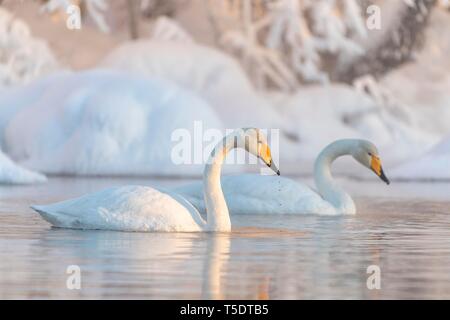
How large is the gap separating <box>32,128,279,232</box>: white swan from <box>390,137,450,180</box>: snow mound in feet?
34.5

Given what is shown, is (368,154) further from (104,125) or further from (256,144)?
(104,125)

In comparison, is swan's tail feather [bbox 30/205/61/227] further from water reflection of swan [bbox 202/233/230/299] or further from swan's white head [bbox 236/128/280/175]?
swan's white head [bbox 236/128/280/175]

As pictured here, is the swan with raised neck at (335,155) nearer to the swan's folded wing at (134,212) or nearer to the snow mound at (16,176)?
the swan's folded wing at (134,212)

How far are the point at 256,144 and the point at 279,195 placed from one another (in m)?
2.81

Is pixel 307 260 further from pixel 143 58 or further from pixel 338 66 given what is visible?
pixel 338 66

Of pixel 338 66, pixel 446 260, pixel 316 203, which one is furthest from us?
pixel 338 66

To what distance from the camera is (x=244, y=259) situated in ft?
34.2

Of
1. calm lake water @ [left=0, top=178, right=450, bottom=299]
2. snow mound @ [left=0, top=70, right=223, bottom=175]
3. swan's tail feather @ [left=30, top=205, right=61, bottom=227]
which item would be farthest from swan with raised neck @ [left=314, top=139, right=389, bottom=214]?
snow mound @ [left=0, top=70, right=223, bottom=175]

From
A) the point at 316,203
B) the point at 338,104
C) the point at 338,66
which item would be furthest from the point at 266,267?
the point at 338,66

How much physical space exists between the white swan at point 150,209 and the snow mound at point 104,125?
35.7ft

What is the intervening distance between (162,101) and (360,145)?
30.6 ft

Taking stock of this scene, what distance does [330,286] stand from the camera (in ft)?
29.4

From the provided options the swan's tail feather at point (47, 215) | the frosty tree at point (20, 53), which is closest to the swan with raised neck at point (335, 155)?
the swan's tail feather at point (47, 215)

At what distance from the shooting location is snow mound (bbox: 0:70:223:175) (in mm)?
23578
